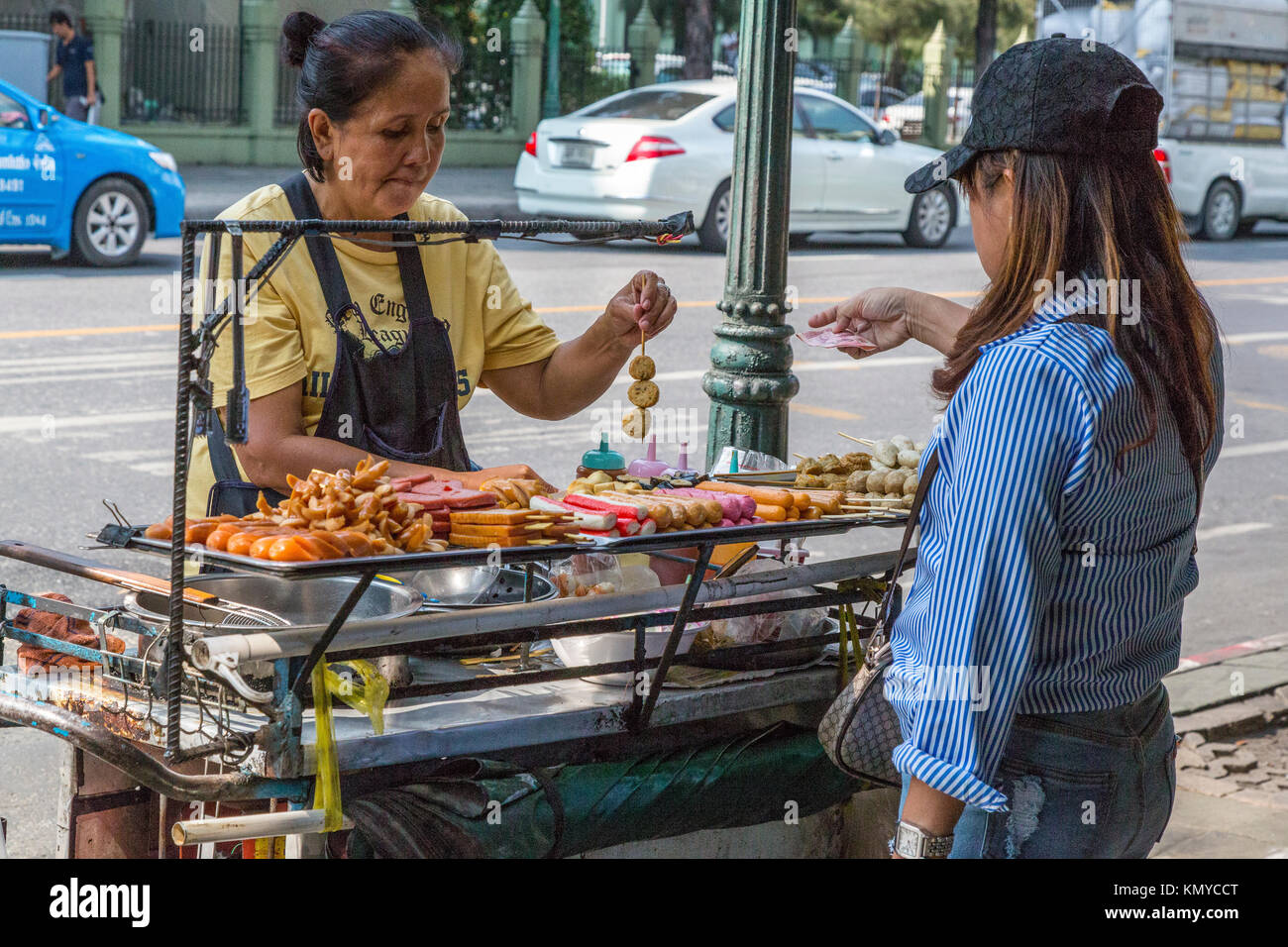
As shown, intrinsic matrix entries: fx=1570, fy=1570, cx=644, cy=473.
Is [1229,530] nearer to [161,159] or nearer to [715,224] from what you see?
[715,224]

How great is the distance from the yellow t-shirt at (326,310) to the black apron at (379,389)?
0.02m

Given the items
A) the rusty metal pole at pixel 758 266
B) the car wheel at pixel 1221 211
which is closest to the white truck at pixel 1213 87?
the car wheel at pixel 1221 211

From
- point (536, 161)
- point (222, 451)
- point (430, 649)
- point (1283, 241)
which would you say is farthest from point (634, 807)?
point (1283, 241)

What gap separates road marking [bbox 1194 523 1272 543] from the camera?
766 centimetres

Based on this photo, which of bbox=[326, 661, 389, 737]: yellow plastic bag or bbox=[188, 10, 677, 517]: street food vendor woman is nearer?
bbox=[326, 661, 389, 737]: yellow plastic bag

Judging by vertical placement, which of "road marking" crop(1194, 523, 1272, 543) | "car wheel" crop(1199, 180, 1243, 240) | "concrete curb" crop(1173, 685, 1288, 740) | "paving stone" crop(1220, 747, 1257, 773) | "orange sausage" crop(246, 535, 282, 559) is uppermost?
"car wheel" crop(1199, 180, 1243, 240)

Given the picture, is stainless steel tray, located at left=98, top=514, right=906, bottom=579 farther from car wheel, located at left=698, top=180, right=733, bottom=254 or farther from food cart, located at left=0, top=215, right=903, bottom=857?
car wheel, located at left=698, top=180, right=733, bottom=254

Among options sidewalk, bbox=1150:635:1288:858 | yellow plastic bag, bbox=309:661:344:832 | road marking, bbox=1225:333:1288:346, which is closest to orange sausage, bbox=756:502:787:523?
yellow plastic bag, bbox=309:661:344:832

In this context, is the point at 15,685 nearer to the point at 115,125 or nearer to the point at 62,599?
the point at 62,599

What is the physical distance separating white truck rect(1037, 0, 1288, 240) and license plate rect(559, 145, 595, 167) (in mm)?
8350

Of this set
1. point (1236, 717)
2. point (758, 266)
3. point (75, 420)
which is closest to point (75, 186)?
point (75, 420)

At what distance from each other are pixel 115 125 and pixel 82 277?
11.0 metres

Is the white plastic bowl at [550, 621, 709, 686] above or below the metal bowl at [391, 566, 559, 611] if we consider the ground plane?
below

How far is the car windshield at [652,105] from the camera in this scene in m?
16.5
